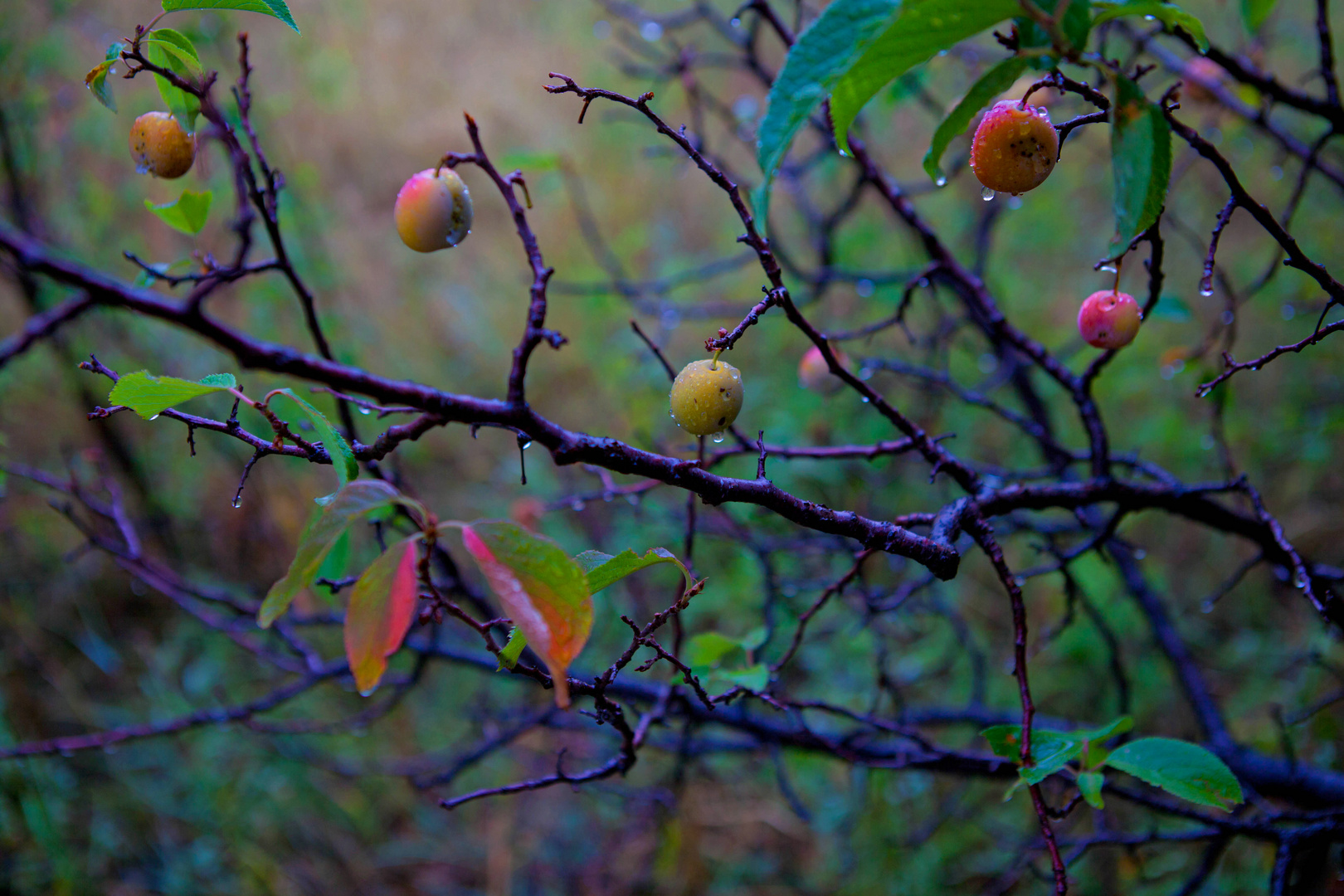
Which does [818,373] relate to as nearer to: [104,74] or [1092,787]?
[1092,787]

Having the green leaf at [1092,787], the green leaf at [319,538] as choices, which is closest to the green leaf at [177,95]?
the green leaf at [319,538]

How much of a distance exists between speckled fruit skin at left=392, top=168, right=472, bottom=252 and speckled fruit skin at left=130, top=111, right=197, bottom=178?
160 millimetres

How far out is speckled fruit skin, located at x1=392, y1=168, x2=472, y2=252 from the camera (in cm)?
54

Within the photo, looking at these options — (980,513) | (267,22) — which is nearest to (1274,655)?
(980,513)

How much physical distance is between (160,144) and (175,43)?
80mm

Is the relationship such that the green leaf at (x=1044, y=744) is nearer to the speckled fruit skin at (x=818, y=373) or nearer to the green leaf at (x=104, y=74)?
the speckled fruit skin at (x=818, y=373)

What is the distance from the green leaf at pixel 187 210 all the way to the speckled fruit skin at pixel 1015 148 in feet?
1.71

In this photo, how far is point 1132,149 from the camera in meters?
0.33

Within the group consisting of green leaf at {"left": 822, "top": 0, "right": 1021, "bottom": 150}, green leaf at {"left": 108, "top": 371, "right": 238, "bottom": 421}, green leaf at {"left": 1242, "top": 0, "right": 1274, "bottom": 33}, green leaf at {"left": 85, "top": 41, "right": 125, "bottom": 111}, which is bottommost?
green leaf at {"left": 108, "top": 371, "right": 238, "bottom": 421}

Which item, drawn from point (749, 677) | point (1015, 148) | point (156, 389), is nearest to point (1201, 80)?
point (1015, 148)

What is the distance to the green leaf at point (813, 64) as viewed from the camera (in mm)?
288

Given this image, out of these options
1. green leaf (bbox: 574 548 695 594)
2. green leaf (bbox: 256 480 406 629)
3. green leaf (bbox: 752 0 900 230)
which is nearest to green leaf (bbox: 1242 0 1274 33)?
green leaf (bbox: 752 0 900 230)

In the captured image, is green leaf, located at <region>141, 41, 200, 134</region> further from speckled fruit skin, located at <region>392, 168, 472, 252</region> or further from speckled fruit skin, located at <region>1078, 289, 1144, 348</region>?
speckled fruit skin, located at <region>1078, 289, 1144, 348</region>

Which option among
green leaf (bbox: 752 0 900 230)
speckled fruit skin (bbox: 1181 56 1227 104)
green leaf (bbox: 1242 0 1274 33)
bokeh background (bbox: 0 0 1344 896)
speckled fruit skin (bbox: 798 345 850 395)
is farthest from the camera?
bokeh background (bbox: 0 0 1344 896)
